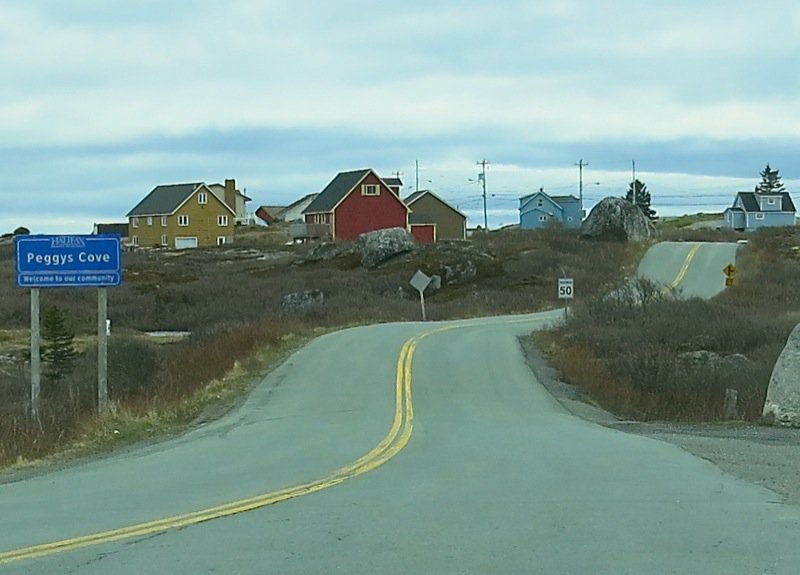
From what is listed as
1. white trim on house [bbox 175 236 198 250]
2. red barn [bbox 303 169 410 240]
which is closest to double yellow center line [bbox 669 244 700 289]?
red barn [bbox 303 169 410 240]

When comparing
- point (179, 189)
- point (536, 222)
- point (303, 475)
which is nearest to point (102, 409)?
point (303, 475)

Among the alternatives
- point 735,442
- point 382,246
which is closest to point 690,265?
point 382,246

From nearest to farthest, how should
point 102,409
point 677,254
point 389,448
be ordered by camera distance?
1. point 389,448
2. point 102,409
3. point 677,254

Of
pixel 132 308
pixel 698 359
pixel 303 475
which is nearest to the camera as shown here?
pixel 303 475

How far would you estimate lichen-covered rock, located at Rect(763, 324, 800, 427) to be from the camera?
2003 cm

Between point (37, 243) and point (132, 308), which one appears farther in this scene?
point (132, 308)

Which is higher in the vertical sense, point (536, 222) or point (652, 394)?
point (536, 222)

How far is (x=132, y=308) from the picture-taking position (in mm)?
62562

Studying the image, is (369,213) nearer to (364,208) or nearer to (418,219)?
(364,208)

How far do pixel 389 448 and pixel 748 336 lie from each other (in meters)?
26.2

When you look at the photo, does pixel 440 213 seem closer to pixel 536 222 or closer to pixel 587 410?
pixel 536 222

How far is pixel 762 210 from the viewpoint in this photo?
127 meters

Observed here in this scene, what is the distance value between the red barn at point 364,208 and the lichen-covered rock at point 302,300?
119 ft

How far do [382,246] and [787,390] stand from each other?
199ft
